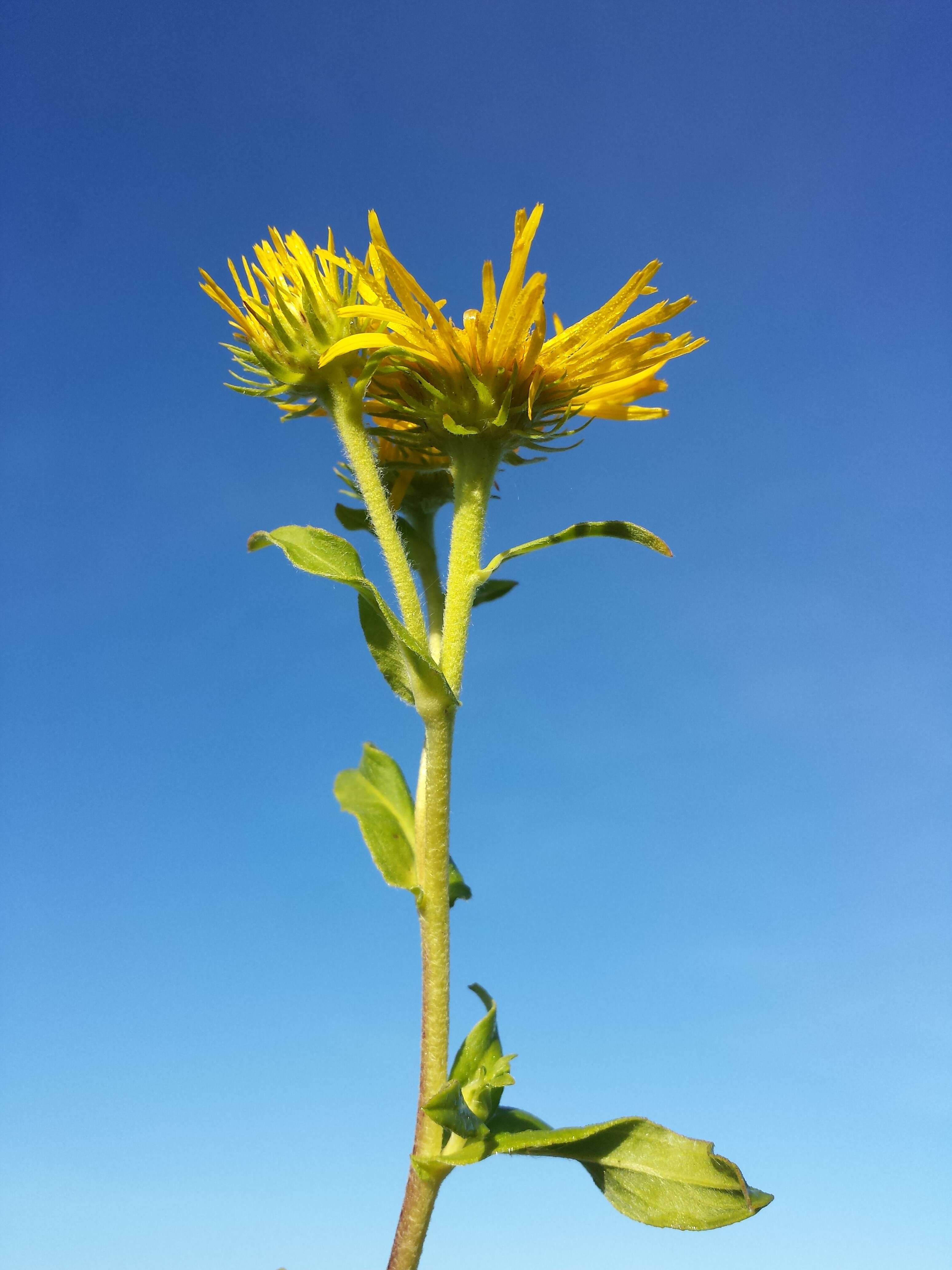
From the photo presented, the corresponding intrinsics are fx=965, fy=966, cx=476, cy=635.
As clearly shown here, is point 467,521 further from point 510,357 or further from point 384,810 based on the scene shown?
point 384,810

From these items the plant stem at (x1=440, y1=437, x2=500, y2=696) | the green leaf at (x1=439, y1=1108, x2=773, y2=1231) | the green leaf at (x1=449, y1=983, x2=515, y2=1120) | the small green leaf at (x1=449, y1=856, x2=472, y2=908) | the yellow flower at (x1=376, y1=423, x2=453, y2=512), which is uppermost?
the yellow flower at (x1=376, y1=423, x2=453, y2=512)

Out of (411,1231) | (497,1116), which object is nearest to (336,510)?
(497,1116)

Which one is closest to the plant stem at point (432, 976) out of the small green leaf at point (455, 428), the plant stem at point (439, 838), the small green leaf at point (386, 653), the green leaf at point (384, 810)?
the plant stem at point (439, 838)

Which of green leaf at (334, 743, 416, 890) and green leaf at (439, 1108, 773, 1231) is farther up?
green leaf at (334, 743, 416, 890)

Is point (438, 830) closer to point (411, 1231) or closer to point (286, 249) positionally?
point (411, 1231)

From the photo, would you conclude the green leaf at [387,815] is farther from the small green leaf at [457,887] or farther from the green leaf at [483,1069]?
the green leaf at [483,1069]

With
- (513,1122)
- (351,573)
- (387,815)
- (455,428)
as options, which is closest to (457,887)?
(387,815)

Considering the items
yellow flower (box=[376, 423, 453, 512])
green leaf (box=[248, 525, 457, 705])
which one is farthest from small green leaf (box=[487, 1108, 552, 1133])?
→ yellow flower (box=[376, 423, 453, 512])

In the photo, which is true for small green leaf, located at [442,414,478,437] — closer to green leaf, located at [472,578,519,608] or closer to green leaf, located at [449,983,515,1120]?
green leaf, located at [472,578,519,608]
